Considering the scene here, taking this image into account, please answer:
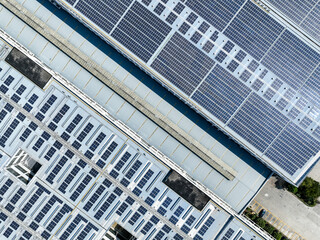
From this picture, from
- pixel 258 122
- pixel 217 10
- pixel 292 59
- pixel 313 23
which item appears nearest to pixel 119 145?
pixel 258 122

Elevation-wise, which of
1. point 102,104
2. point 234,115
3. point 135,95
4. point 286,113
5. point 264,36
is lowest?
point 102,104

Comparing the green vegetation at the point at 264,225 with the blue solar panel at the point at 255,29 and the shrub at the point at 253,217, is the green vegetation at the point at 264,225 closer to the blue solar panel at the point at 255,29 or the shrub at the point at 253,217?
the shrub at the point at 253,217

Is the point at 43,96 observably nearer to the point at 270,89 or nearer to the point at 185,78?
the point at 185,78

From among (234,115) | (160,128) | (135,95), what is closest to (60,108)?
(135,95)

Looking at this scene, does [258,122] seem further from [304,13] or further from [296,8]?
[296,8]

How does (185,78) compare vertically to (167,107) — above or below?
above

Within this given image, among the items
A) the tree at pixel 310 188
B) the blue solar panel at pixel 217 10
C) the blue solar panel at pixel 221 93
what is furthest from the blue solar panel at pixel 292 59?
the tree at pixel 310 188
